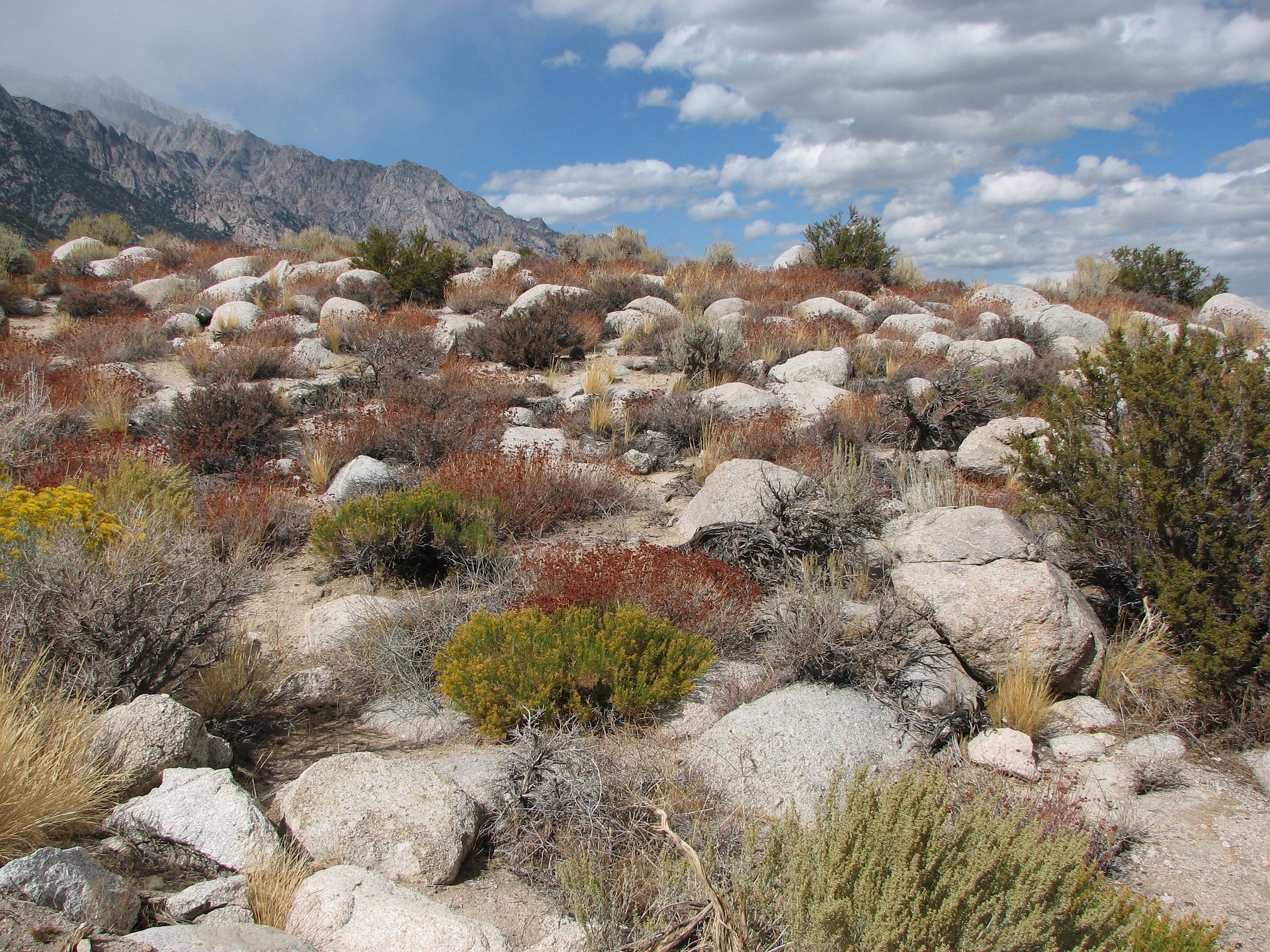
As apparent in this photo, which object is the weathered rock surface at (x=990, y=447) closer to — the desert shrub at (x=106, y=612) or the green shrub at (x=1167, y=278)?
the desert shrub at (x=106, y=612)

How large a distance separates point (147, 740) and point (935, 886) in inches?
119

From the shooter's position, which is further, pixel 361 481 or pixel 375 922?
pixel 361 481

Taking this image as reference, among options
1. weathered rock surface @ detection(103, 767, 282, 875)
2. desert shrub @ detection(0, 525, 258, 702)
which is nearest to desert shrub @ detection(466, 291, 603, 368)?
desert shrub @ detection(0, 525, 258, 702)

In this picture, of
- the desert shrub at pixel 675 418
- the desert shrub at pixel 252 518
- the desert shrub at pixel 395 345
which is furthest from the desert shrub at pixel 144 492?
the desert shrub at pixel 675 418

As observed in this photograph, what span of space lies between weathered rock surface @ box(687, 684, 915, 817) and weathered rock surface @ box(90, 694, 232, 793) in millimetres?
2235

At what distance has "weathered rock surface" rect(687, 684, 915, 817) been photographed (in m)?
3.58

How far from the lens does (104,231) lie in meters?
21.8

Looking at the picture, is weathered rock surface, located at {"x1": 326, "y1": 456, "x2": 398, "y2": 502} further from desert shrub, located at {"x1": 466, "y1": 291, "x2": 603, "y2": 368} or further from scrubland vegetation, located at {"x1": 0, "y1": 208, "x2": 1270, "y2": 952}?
desert shrub, located at {"x1": 466, "y1": 291, "x2": 603, "y2": 368}

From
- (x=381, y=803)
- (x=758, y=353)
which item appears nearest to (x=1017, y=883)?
(x=381, y=803)

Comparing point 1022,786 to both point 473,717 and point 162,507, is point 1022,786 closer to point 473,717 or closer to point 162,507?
point 473,717

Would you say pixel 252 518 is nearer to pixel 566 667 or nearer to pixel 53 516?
pixel 53 516

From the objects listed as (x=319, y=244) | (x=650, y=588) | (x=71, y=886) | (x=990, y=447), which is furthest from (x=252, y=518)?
(x=319, y=244)

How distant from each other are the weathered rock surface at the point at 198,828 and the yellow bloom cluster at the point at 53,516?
4.89ft

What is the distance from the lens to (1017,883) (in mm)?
2096
